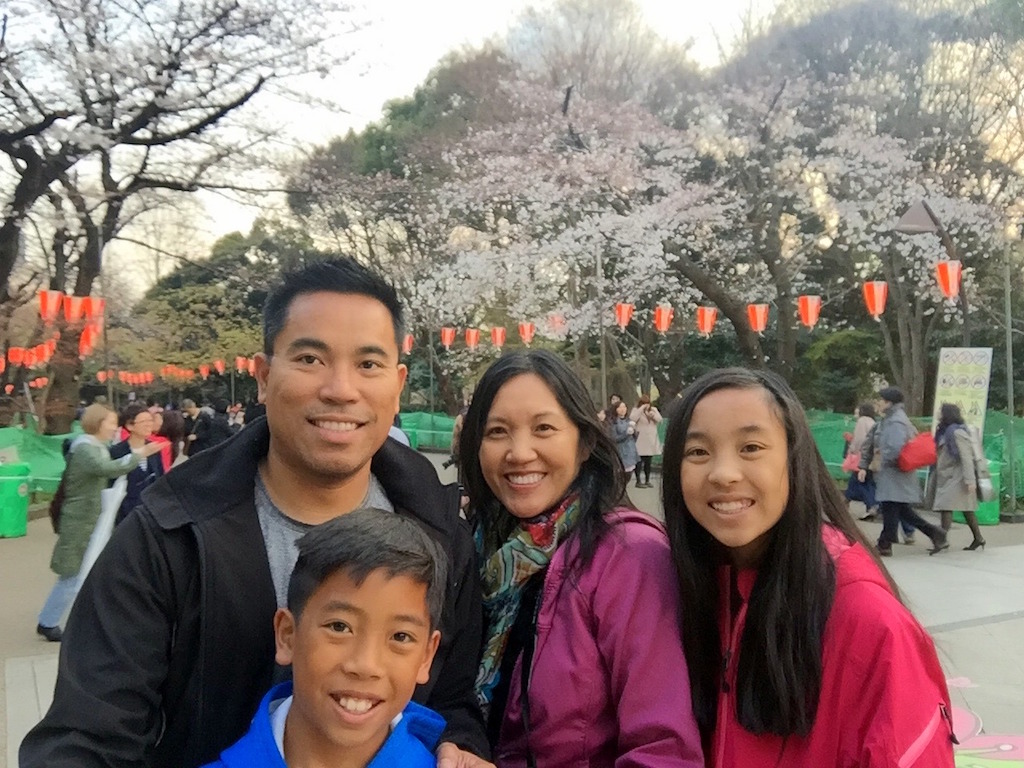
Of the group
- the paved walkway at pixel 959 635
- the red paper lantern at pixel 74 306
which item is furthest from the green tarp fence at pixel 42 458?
the paved walkway at pixel 959 635

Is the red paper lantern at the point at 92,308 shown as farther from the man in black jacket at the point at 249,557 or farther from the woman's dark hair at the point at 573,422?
the man in black jacket at the point at 249,557

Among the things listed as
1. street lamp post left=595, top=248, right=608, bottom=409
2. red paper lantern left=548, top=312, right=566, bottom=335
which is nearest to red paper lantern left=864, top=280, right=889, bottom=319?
street lamp post left=595, top=248, right=608, bottom=409

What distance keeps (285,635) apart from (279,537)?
21 cm

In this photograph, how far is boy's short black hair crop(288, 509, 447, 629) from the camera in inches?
60.1

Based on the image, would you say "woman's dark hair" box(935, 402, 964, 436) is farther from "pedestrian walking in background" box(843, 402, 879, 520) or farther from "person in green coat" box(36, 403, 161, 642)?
"person in green coat" box(36, 403, 161, 642)

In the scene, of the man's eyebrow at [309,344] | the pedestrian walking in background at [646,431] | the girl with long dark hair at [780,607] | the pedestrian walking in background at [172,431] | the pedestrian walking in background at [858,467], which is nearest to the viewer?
the girl with long dark hair at [780,607]

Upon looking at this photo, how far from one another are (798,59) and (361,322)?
51.7 feet

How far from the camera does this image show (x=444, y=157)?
18766mm

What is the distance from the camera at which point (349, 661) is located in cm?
149

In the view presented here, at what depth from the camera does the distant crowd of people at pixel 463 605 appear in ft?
4.99

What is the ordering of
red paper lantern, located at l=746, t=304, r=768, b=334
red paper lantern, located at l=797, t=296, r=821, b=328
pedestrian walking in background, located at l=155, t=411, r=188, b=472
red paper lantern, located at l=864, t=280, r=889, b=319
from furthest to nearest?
red paper lantern, located at l=746, t=304, r=768, b=334, red paper lantern, located at l=797, t=296, r=821, b=328, red paper lantern, located at l=864, t=280, r=889, b=319, pedestrian walking in background, located at l=155, t=411, r=188, b=472

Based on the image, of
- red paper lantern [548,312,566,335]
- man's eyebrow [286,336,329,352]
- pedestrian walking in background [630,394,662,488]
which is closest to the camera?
man's eyebrow [286,336,329,352]

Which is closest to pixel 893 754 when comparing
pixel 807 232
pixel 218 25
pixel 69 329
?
pixel 218 25

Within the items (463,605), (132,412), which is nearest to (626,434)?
(132,412)
